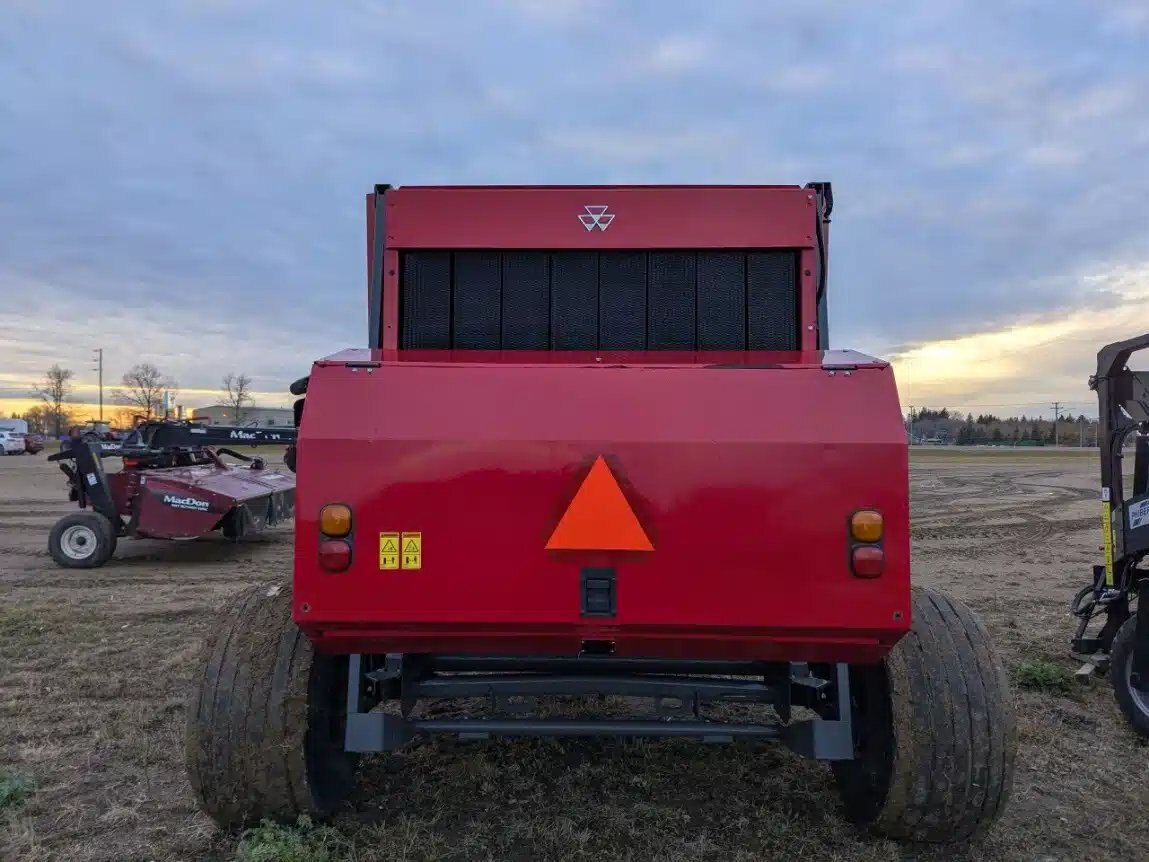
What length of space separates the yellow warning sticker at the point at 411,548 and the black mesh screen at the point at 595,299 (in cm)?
130

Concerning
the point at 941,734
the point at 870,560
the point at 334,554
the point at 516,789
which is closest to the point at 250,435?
the point at 516,789

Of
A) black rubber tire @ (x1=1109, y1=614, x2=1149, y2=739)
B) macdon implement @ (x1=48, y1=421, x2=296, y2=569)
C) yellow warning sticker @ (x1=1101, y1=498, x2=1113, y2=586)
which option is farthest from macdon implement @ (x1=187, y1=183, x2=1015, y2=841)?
macdon implement @ (x1=48, y1=421, x2=296, y2=569)

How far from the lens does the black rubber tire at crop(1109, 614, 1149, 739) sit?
4.57 m

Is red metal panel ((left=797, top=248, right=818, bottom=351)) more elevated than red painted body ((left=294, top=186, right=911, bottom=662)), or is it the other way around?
red metal panel ((left=797, top=248, right=818, bottom=351))

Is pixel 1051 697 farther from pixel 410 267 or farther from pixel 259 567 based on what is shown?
pixel 259 567

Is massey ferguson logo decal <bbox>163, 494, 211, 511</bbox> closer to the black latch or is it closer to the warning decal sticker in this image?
the black latch

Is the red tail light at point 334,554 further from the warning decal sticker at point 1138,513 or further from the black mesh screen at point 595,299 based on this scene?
the warning decal sticker at point 1138,513

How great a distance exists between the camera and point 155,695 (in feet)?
16.8

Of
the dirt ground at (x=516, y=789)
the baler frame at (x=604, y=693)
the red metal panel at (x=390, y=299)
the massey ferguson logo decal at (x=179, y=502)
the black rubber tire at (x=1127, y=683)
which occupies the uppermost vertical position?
the red metal panel at (x=390, y=299)

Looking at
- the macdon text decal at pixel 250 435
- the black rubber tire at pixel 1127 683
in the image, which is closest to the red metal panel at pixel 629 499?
the black rubber tire at pixel 1127 683

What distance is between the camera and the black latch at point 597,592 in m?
2.57

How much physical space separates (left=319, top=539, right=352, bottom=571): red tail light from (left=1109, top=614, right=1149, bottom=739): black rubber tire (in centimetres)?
430

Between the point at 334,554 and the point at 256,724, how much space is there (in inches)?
35.2

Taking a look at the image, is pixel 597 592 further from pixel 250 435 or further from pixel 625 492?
pixel 250 435
